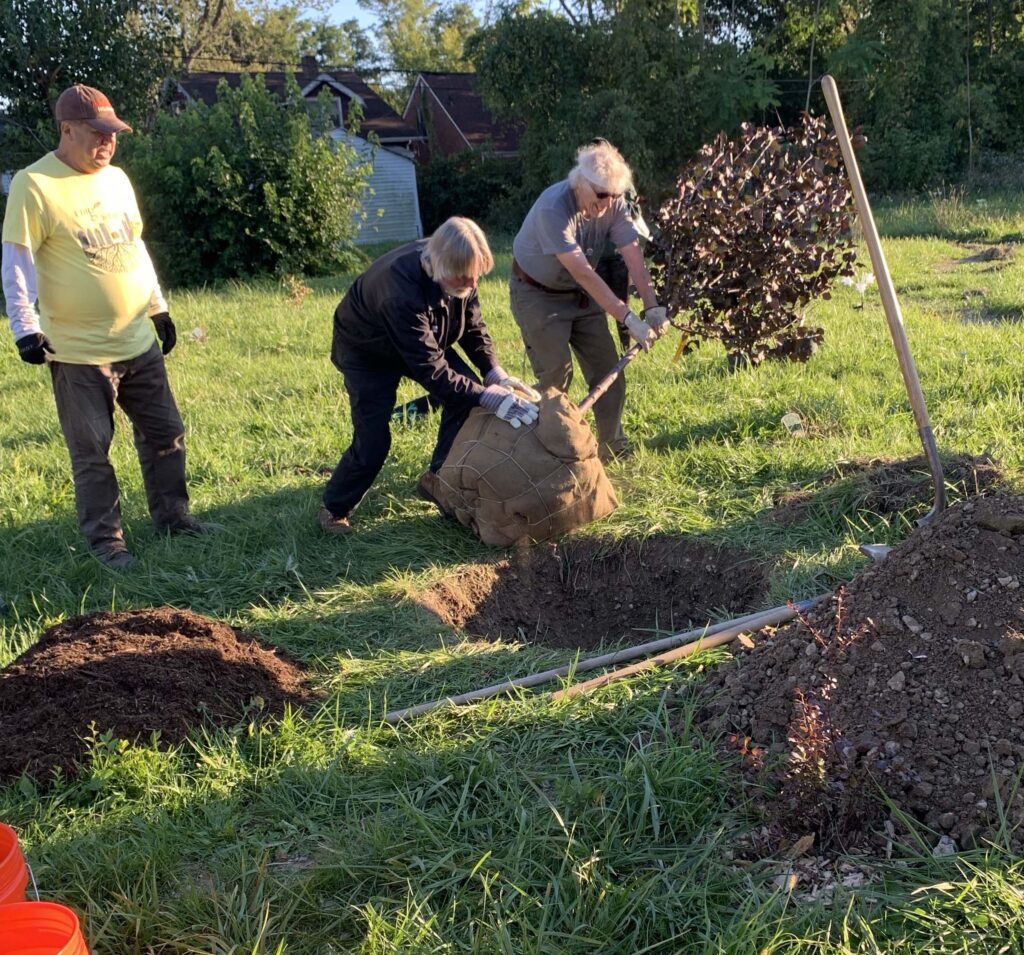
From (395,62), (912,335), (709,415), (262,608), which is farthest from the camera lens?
(395,62)

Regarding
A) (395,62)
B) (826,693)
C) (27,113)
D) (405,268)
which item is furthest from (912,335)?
(395,62)

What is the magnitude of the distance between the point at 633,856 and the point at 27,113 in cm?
2602

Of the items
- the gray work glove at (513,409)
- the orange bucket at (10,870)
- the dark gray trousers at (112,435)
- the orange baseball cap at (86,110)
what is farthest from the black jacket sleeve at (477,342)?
the orange bucket at (10,870)

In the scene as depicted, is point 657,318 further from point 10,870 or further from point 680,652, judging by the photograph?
point 10,870

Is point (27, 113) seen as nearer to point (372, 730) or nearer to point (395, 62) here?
point (372, 730)

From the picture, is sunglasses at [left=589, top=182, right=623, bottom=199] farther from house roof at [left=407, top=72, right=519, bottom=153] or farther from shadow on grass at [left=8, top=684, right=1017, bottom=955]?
house roof at [left=407, top=72, right=519, bottom=153]

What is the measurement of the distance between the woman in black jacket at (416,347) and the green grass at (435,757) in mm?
354

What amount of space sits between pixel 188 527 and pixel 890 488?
3.65 metres

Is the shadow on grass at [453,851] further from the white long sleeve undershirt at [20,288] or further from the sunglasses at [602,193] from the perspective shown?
the sunglasses at [602,193]

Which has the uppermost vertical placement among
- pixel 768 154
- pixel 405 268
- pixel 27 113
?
pixel 27 113

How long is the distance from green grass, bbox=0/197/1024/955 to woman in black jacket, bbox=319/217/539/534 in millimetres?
354

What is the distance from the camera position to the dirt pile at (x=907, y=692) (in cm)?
244

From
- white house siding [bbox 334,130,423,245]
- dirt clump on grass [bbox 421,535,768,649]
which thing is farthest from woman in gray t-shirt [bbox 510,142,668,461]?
white house siding [bbox 334,130,423,245]

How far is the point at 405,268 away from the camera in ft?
14.1
